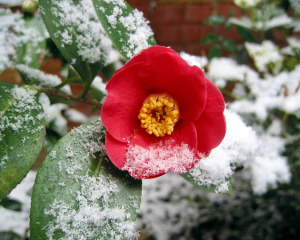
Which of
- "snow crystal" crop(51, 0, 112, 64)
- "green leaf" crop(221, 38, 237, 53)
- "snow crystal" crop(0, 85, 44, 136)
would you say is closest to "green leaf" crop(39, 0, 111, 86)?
"snow crystal" crop(51, 0, 112, 64)

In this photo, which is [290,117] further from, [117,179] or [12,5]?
[12,5]

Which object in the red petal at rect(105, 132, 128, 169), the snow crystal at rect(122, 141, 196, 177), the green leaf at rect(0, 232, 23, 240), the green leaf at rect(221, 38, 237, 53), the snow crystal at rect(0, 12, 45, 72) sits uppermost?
the snow crystal at rect(0, 12, 45, 72)

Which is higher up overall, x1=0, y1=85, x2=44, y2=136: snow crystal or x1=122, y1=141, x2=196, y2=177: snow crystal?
x1=0, y1=85, x2=44, y2=136: snow crystal

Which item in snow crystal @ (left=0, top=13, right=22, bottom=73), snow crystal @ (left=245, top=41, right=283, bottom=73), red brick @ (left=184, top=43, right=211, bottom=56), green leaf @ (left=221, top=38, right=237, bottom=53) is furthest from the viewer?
red brick @ (left=184, top=43, right=211, bottom=56)

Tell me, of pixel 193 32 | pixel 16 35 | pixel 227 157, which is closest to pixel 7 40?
pixel 16 35

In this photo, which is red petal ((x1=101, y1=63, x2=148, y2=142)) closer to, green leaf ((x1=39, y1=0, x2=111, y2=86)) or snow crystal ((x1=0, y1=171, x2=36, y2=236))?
green leaf ((x1=39, y1=0, x2=111, y2=86))

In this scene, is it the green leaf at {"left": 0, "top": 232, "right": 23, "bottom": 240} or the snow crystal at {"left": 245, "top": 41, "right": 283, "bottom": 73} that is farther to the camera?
the snow crystal at {"left": 245, "top": 41, "right": 283, "bottom": 73}

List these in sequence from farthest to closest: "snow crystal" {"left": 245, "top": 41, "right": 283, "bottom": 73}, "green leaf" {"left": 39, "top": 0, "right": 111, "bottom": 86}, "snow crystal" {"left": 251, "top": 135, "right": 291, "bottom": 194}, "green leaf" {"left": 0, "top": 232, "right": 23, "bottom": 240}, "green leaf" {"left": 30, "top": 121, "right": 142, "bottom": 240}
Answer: "snow crystal" {"left": 245, "top": 41, "right": 283, "bottom": 73} < "snow crystal" {"left": 251, "top": 135, "right": 291, "bottom": 194} < "green leaf" {"left": 0, "top": 232, "right": 23, "bottom": 240} < "green leaf" {"left": 39, "top": 0, "right": 111, "bottom": 86} < "green leaf" {"left": 30, "top": 121, "right": 142, "bottom": 240}
